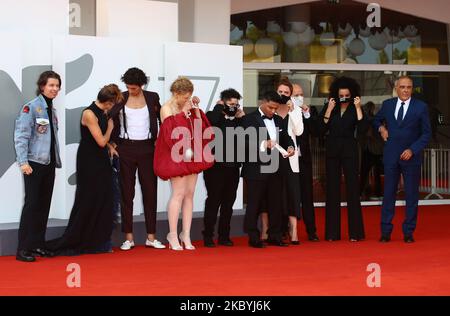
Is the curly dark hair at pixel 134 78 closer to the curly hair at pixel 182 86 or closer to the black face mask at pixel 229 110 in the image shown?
the curly hair at pixel 182 86

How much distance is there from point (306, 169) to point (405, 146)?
1025 millimetres

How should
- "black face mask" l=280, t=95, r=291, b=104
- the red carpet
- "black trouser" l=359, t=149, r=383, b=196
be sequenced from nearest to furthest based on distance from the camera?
the red carpet → "black face mask" l=280, t=95, r=291, b=104 → "black trouser" l=359, t=149, r=383, b=196

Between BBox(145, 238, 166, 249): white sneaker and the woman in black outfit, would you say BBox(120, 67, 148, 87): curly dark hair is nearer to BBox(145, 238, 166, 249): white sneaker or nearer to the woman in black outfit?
BBox(145, 238, 166, 249): white sneaker

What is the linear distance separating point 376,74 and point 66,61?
6441 mm

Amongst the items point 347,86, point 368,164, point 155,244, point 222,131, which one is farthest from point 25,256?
point 368,164

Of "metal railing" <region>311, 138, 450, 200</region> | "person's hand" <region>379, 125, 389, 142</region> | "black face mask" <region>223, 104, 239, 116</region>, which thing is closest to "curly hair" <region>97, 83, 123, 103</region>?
"black face mask" <region>223, 104, 239, 116</region>

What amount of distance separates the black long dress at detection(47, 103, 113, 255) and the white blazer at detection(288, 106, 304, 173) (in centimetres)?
189

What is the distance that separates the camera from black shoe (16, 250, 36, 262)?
8.40m

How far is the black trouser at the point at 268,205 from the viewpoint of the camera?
9555 millimetres

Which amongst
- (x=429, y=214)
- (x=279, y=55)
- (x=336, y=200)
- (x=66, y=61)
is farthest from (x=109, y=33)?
(x=429, y=214)

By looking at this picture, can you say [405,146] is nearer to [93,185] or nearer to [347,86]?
[347,86]

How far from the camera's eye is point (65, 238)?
8.91m

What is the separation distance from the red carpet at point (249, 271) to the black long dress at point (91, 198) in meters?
0.22

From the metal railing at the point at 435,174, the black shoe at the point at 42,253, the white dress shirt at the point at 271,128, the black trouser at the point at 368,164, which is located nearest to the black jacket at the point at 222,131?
the white dress shirt at the point at 271,128
